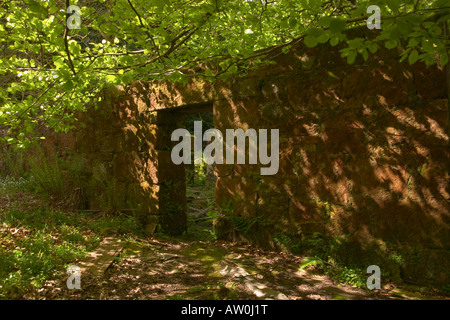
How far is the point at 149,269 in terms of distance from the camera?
328 cm

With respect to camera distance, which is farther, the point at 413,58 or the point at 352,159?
the point at 352,159

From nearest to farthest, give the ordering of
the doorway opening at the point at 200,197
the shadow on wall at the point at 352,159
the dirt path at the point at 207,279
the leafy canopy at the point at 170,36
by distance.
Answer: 1. the leafy canopy at the point at 170,36
2. the dirt path at the point at 207,279
3. the shadow on wall at the point at 352,159
4. the doorway opening at the point at 200,197

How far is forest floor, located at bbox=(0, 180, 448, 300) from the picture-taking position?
2.63 meters

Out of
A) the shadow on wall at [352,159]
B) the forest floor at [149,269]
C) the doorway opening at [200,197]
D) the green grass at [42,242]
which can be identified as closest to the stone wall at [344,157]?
the shadow on wall at [352,159]

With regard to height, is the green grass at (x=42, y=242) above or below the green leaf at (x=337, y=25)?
below

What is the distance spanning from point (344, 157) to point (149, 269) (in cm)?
212

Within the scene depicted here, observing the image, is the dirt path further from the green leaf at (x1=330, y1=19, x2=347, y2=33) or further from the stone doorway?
the green leaf at (x1=330, y1=19, x2=347, y2=33)

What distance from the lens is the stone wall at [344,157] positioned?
9.42 feet

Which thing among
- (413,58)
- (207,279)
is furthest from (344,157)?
(207,279)

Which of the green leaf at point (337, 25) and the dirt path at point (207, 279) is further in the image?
the dirt path at point (207, 279)

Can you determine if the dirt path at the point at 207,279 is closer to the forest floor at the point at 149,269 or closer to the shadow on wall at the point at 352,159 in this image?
the forest floor at the point at 149,269

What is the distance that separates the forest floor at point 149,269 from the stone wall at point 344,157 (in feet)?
1.04

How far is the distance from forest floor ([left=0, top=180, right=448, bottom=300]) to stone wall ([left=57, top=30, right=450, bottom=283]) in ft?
1.04

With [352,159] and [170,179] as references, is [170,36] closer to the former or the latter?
[352,159]
